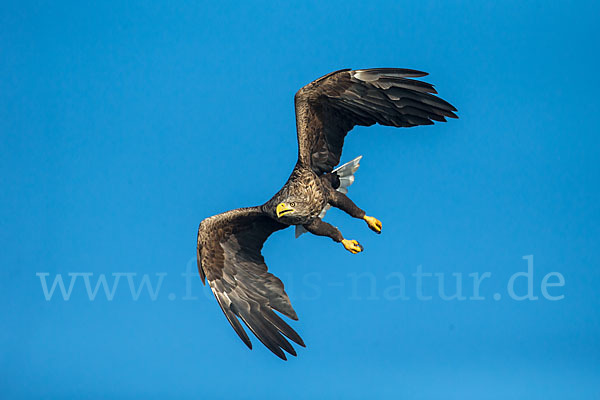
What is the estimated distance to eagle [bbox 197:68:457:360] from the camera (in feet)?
36.0

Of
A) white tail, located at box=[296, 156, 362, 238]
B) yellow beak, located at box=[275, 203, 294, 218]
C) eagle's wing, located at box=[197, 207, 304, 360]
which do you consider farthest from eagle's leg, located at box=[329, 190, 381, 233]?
eagle's wing, located at box=[197, 207, 304, 360]

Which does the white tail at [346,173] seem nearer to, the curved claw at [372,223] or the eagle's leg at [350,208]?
the eagle's leg at [350,208]

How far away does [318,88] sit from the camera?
11.1 metres

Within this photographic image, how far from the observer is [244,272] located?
40.5 feet

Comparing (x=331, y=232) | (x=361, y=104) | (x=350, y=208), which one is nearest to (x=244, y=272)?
(x=331, y=232)

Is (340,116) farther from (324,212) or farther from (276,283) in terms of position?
(276,283)

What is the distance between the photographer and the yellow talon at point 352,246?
11664 mm

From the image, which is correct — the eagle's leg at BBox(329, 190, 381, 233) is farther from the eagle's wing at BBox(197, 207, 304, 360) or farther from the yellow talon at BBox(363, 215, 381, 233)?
the eagle's wing at BBox(197, 207, 304, 360)

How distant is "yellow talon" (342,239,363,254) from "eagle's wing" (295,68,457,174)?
109 centimetres

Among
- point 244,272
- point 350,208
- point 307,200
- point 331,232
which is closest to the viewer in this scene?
point 307,200

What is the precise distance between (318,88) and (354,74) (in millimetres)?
452

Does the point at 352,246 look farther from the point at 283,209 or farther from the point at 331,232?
the point at 283,209

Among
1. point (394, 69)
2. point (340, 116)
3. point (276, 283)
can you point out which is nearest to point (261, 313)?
point (276, 283)

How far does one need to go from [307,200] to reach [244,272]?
169 centimetres
